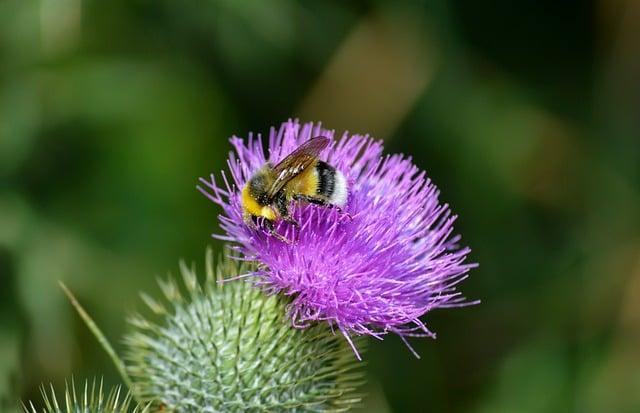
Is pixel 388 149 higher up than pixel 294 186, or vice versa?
pixel 388 149

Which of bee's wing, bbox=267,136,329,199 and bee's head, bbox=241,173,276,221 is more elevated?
bee's wing, bbox=267,136,329,199

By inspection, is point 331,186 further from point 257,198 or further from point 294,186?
point 257,198

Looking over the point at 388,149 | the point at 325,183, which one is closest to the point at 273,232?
the point at 325,183

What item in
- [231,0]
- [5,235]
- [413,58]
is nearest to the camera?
[5,235]

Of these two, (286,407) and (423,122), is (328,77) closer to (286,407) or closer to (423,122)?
(423,122)

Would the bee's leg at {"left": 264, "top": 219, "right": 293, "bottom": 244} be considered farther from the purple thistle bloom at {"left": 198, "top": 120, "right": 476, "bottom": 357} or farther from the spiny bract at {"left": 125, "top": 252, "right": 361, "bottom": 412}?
the spiny bract at {"left": 125, "top": 252, "right": 361, "bottom": 412}

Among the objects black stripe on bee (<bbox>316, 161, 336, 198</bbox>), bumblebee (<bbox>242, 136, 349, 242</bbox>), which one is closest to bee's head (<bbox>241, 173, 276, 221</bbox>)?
bumblebee (<bbox>242, 136, 349, 242</bbox>)

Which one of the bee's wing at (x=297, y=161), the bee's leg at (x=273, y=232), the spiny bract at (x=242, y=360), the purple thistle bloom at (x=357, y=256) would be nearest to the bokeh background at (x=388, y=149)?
the spiny bract at (x=242, y=360)

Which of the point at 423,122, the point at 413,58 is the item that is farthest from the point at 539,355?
the point at 413,58
